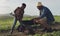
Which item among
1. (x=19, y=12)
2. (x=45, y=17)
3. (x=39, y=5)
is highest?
(x=39, y=5)

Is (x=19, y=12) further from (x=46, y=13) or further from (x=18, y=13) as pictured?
(x=46, y=13)

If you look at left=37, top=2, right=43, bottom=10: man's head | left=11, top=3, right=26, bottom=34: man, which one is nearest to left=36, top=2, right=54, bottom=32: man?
left=37, top=2, right=43, bottom=10: man's head

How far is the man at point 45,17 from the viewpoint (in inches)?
249

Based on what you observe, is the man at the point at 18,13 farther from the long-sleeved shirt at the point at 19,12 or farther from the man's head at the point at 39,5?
the man's head at the point at 39,5

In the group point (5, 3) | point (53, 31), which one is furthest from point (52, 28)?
point (5, 3)

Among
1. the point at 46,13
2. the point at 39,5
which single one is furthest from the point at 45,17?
the point at 39,5

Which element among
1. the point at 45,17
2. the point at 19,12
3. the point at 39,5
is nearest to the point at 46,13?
the point at 45,17

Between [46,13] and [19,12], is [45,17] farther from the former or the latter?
[19,12]

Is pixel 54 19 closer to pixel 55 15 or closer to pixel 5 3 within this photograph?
pixel 55 15

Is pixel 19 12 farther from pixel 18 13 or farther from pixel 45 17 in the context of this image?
pixel 45 17

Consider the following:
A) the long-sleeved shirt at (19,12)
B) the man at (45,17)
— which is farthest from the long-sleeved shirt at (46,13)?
the long-sleeved shirt at (19,12)

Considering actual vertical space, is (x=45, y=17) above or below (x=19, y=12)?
below

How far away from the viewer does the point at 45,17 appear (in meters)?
6.35

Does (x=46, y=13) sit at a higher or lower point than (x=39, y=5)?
lower
